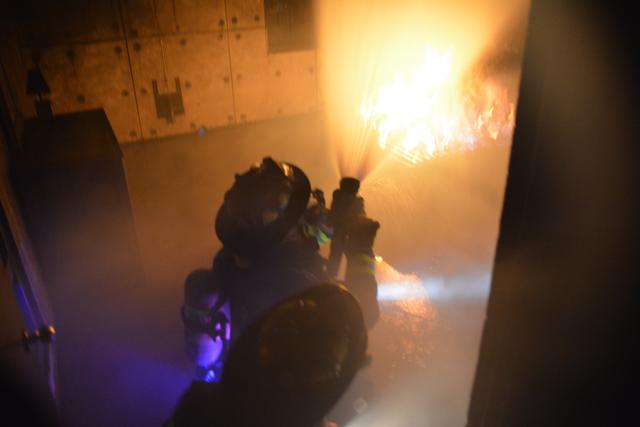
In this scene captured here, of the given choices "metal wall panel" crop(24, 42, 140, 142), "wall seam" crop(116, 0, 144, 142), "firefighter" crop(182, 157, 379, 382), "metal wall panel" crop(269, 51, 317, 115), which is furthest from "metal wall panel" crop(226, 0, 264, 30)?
"firefighter" crop(182, 157, 379, 382)

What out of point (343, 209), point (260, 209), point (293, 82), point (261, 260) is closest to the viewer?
point (260, 209)

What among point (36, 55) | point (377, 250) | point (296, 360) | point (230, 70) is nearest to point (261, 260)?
point (296, 360)

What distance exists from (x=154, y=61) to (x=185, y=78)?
418 millimetres

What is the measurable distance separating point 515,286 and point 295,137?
6.00 m

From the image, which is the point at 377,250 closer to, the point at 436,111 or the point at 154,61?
the point at 436,111

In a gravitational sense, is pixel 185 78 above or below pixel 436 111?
above

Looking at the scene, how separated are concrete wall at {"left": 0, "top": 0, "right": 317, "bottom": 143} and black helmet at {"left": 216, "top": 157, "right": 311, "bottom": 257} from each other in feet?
10.8

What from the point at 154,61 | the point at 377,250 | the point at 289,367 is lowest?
the point at 377,250

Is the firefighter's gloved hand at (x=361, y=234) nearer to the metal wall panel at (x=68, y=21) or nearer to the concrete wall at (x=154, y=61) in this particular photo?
the concrete wall at (x=154, y=61)

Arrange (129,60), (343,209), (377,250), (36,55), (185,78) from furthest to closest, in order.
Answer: (377,250) → (185,78) → (129,60) → (36,55) → (343,209)

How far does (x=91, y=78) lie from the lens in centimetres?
520

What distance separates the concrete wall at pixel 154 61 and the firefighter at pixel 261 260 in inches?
129

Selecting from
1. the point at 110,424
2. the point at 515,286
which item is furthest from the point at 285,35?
the point at 515,286

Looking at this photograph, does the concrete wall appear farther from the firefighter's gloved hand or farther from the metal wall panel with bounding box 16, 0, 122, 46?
the firefighter's gloved hand
